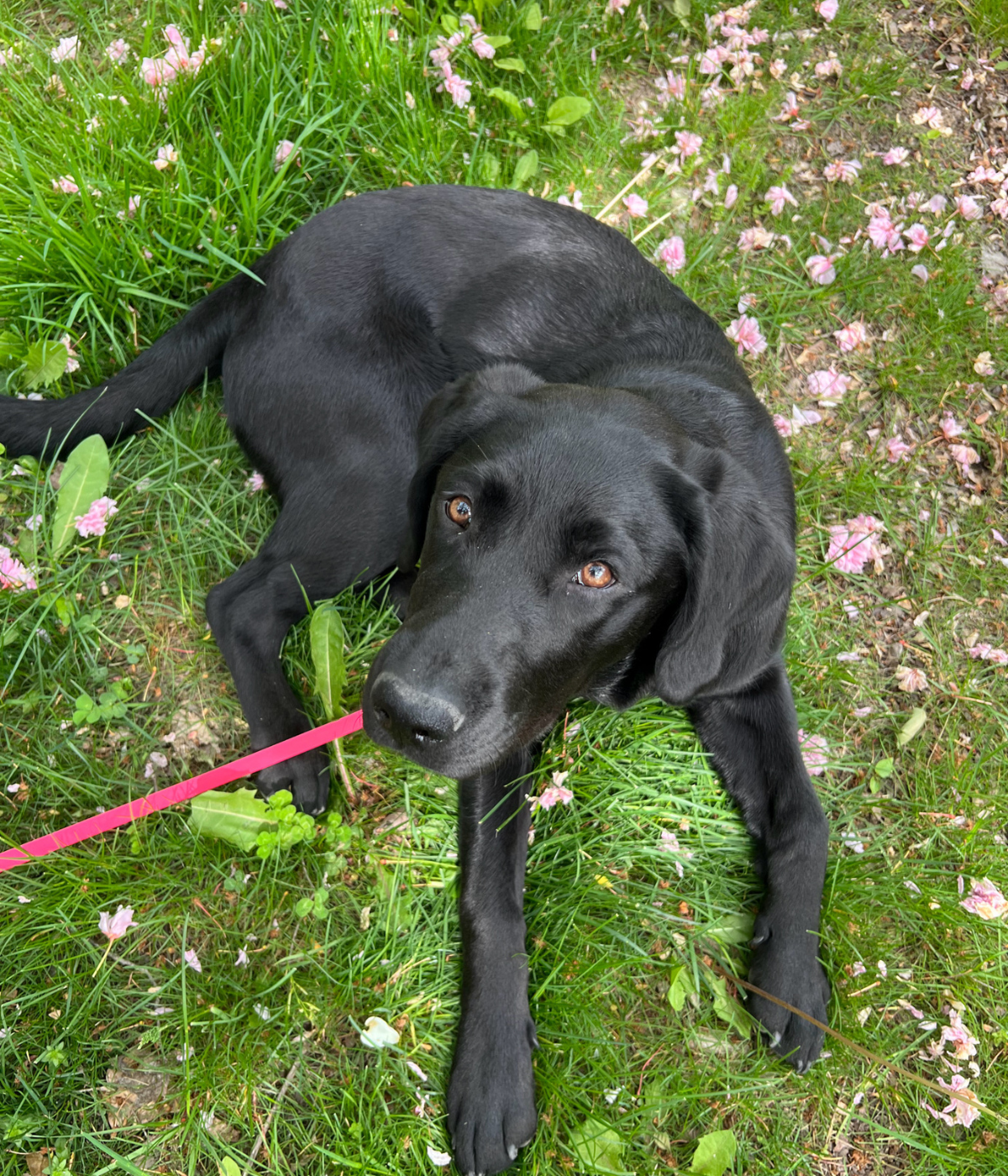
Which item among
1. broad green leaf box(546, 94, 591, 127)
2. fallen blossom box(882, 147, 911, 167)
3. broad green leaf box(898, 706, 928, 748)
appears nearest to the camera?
broad green leaf box(898, 706, 928, 748)

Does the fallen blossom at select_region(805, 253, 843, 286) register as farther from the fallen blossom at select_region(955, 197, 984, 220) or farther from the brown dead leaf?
the brown dead leaf

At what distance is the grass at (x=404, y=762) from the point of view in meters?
2.31

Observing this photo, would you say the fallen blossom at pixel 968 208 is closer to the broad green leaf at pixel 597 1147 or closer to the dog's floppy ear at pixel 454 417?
the dog's floppy ear at pixel 454 417

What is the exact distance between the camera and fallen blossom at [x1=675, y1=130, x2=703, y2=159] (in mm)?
3646

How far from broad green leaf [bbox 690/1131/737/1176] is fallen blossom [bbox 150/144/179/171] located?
3254mm

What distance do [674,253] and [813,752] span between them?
184 centimetres

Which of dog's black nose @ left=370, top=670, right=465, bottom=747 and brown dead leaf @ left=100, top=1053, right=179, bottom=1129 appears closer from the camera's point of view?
dog's black nose @ left=370, top=670, right=465, bottom=747

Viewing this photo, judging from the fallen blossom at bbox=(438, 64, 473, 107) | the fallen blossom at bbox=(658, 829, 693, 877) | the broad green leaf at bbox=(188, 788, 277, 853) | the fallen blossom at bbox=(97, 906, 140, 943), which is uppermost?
the fallen blossom at bbox=(438, 64, 473, 107)

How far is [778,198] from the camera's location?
12.0 feet

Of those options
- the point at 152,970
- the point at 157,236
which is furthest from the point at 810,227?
the point at 152,970

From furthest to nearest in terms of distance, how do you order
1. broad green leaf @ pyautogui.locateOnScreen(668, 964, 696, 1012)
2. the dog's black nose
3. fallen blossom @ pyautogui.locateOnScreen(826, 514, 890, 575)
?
fallen blossom @ pyautogui.locateOnScreen(826, 514, 890, 575) → broad green leaf @ pyautogui.locateOnScreen(668, 964, 696, 1012) → the dog's black nose

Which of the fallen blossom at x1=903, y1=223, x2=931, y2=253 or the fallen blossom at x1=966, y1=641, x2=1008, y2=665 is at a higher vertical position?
the fallen blossom at x1=903, y1=223, x2=931, y2=253

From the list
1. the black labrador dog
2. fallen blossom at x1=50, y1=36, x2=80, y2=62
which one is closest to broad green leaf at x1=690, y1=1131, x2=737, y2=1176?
the black labrador dog

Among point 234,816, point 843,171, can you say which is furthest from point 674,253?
point 234,816
